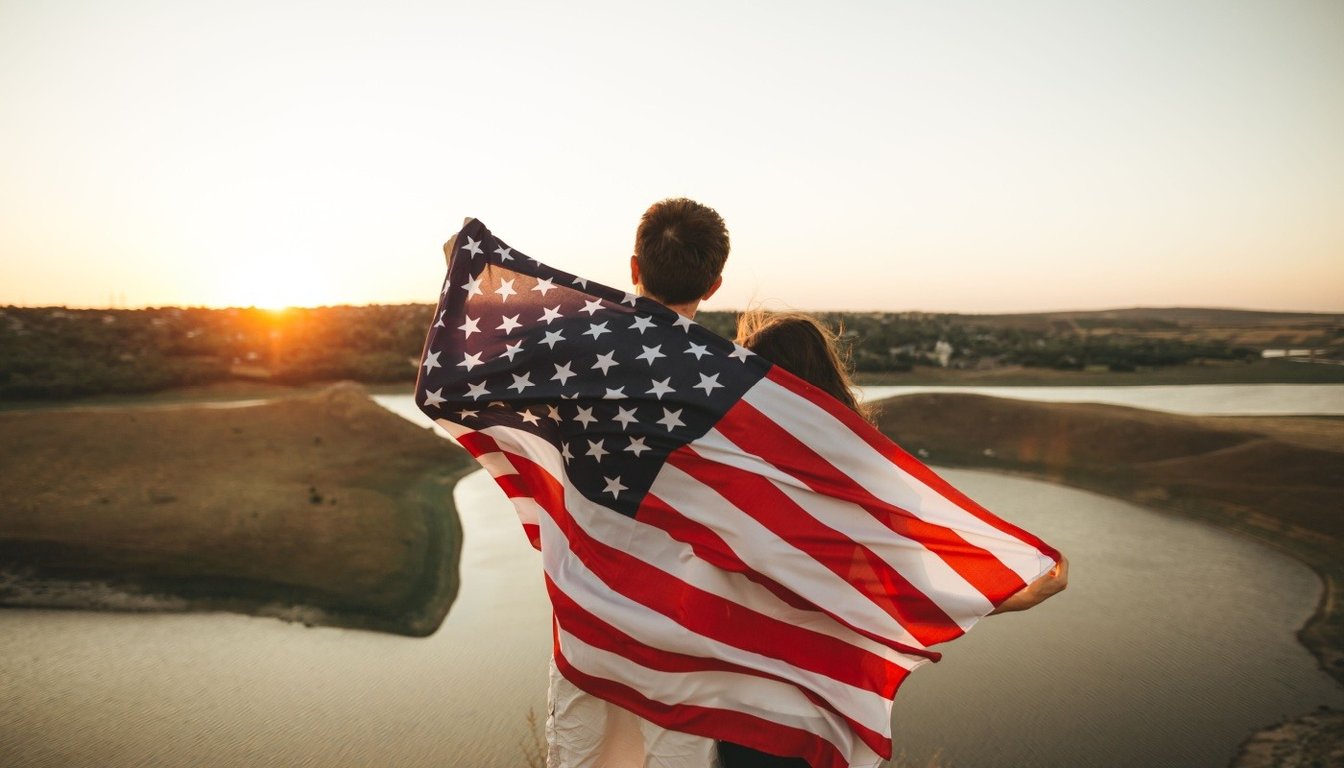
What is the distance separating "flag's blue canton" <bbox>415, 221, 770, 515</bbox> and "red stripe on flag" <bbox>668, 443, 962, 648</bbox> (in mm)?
217

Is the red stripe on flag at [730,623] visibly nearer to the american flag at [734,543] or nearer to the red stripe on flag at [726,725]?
the american flag at [734,543]

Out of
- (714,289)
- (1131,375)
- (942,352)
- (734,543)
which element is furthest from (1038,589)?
(942,352)

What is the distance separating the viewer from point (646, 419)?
316 cm

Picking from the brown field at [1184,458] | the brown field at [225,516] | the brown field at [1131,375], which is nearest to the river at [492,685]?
the brown field at [225,516]

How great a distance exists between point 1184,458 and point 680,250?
27057mm

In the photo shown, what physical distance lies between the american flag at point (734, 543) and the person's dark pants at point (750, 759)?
0.07m

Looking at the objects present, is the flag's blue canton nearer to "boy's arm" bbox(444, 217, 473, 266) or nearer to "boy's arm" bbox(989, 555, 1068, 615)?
"boy's arm" bbox(444, 217, 473, 266)

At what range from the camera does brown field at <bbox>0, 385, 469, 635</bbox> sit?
13836mm

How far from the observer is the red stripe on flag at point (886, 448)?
3.25 m

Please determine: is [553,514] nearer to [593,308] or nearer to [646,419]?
[646,419]

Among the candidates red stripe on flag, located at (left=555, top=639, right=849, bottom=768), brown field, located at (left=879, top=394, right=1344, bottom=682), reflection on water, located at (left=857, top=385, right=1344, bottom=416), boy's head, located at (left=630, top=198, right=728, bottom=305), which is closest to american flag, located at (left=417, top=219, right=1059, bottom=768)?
red stripe on flag, located at (left=555, top=639, right=849, bottom=768)

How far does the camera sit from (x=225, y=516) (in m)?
16.3

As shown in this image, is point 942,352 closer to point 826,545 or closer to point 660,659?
point 826,545

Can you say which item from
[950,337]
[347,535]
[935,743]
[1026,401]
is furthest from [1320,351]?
[347,535]
